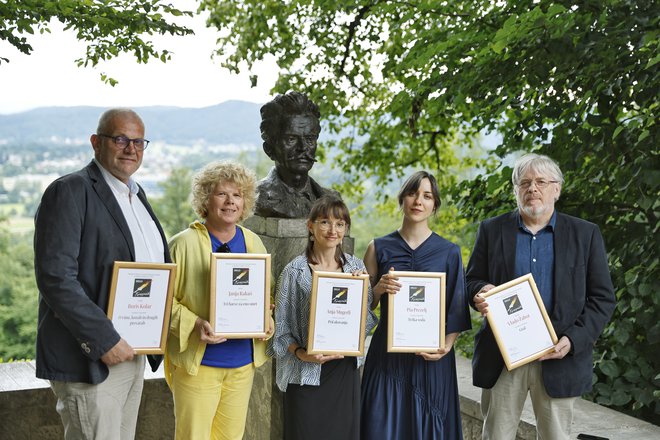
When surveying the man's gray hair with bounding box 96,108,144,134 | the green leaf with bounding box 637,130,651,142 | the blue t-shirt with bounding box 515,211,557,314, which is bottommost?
the blue t-shirt with bounding box 515,211,557,314

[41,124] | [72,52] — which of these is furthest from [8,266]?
[72,52]

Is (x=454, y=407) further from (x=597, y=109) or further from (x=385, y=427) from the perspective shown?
(x=597, y=109)

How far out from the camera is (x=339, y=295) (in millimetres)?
3609

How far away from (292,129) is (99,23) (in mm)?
2277

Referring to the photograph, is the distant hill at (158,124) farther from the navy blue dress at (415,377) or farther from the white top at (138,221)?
the white top at (138,221)

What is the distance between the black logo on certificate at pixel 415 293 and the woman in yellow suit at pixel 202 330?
29.9 inches

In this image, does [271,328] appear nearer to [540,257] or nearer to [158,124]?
[540,257]

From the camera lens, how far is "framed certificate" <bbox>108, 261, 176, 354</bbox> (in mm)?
3191

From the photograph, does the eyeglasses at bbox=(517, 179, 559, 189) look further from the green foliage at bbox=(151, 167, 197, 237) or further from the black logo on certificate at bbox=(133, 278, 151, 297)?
the green foliage at bbox=(151, 167, 197, 237)

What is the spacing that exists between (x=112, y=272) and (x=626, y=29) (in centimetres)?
336

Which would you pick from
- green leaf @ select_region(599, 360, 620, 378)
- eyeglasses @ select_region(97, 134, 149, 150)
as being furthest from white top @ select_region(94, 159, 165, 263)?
green leaf @ select_region(599, 360, 620, 378)

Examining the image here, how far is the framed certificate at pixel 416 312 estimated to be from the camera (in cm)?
366

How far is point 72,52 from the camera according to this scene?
258 inches

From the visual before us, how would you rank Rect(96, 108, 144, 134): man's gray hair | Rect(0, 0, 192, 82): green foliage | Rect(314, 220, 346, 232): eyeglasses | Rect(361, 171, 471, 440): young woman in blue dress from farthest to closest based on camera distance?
Rect(0, 0, 192, 82): green foliage, Rect(361, 171, 471, 440): young woman in blue dress, Rect(314, 220, 346, 232): eyeglasses, Rect(96, 108, 144, 134): man's gray hair
